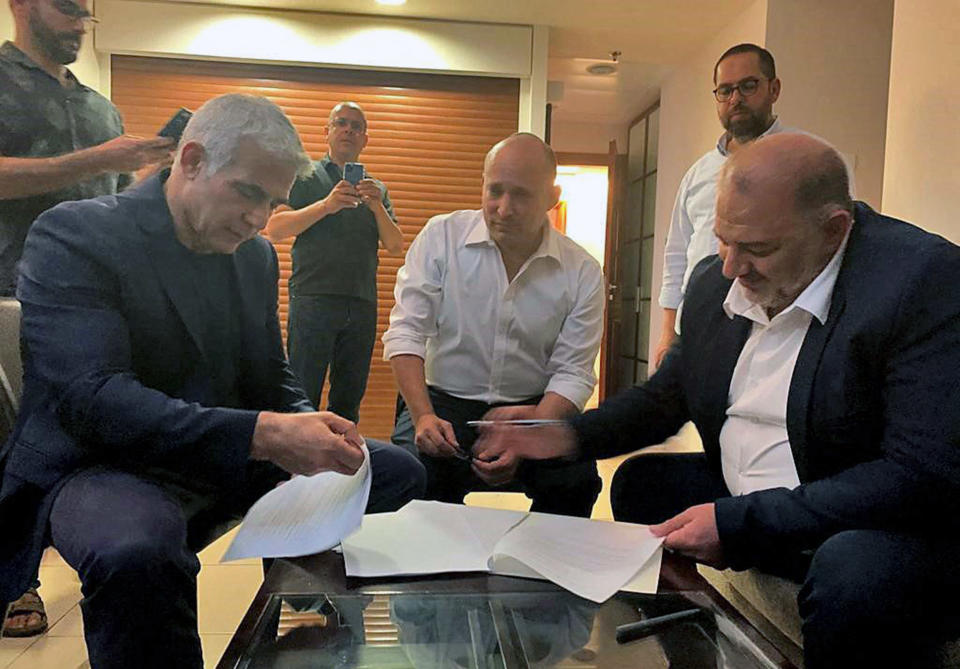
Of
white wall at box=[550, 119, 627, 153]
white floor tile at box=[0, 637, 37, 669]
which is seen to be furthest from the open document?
white wall at box=[550, 119, 627, 153]

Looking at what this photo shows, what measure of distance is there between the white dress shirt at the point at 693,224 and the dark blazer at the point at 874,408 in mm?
1142

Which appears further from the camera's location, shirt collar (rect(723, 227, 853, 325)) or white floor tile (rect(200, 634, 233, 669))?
white floor tile (rect(200, 634, 233, 669))

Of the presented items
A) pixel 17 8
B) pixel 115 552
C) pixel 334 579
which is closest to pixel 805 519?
pixel 334 579

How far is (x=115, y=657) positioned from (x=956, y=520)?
1.06 m

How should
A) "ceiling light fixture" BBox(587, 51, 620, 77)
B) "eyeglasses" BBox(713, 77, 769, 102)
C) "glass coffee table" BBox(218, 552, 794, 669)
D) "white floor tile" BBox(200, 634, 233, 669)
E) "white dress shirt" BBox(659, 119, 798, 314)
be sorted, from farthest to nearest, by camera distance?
"ceiling light fixture" BBox(587, 51, 620, 77) → "white dress shirt" BBox(659, 119, 798, 314) → "eyeglasses" BBox(713, 77, 769, 102) → "white floor tile" BBox(200, 634, 233, 669) → "glass coffee table" BBox(218, 552, 794, 669)

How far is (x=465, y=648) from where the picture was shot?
2.81 feet

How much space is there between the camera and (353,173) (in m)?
2.71

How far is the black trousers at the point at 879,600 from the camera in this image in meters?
0.93

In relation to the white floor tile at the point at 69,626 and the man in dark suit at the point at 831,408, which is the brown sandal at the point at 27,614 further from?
the man in dark suit at the point at 831,408

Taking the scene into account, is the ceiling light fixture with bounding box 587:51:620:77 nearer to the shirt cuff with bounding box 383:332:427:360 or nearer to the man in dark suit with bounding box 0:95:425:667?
the shirt cuff with bounding box 383:332:427:360

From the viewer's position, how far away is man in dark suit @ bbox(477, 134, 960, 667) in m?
0.95

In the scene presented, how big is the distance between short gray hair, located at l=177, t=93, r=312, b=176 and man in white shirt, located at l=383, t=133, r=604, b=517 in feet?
2.13

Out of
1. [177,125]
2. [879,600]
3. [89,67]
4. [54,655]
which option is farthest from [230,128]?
[89,67]

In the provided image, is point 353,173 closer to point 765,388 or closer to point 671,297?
point 671,297
